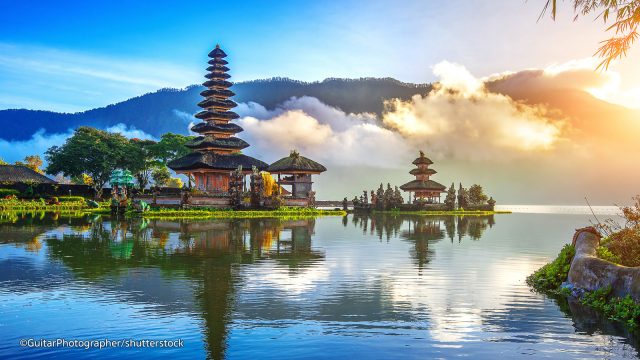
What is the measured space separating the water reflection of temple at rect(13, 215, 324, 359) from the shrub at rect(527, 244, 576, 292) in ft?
20.5

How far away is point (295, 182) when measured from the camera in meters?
62.9

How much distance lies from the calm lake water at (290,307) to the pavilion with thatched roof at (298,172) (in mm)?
43583

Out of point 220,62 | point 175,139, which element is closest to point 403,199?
point 220,62

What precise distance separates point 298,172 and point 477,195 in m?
34.2

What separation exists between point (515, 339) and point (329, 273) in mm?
6911

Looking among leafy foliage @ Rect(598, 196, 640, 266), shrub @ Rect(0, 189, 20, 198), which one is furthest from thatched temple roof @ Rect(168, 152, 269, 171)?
leafy foliage @ Rect(598, 196, 640, 266)

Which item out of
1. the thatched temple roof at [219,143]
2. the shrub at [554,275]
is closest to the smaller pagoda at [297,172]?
the thatched temple roof at [219,143]

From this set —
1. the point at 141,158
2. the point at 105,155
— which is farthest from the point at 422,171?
the point at 105,155

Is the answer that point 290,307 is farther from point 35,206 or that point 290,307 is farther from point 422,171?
point 422,171

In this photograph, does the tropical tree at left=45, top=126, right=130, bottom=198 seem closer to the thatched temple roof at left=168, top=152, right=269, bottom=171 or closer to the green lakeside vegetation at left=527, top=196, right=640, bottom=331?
the thatched temple roof at left=168, top=152, right=269, bottom=171

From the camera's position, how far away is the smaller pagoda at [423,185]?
7519 cm

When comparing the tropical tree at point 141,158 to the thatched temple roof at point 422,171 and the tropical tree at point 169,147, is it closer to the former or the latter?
the tropical tree at point 169,147

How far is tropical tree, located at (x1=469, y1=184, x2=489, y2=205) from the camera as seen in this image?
8231 centimetres

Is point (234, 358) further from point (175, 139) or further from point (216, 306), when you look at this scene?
point (175, 139)
